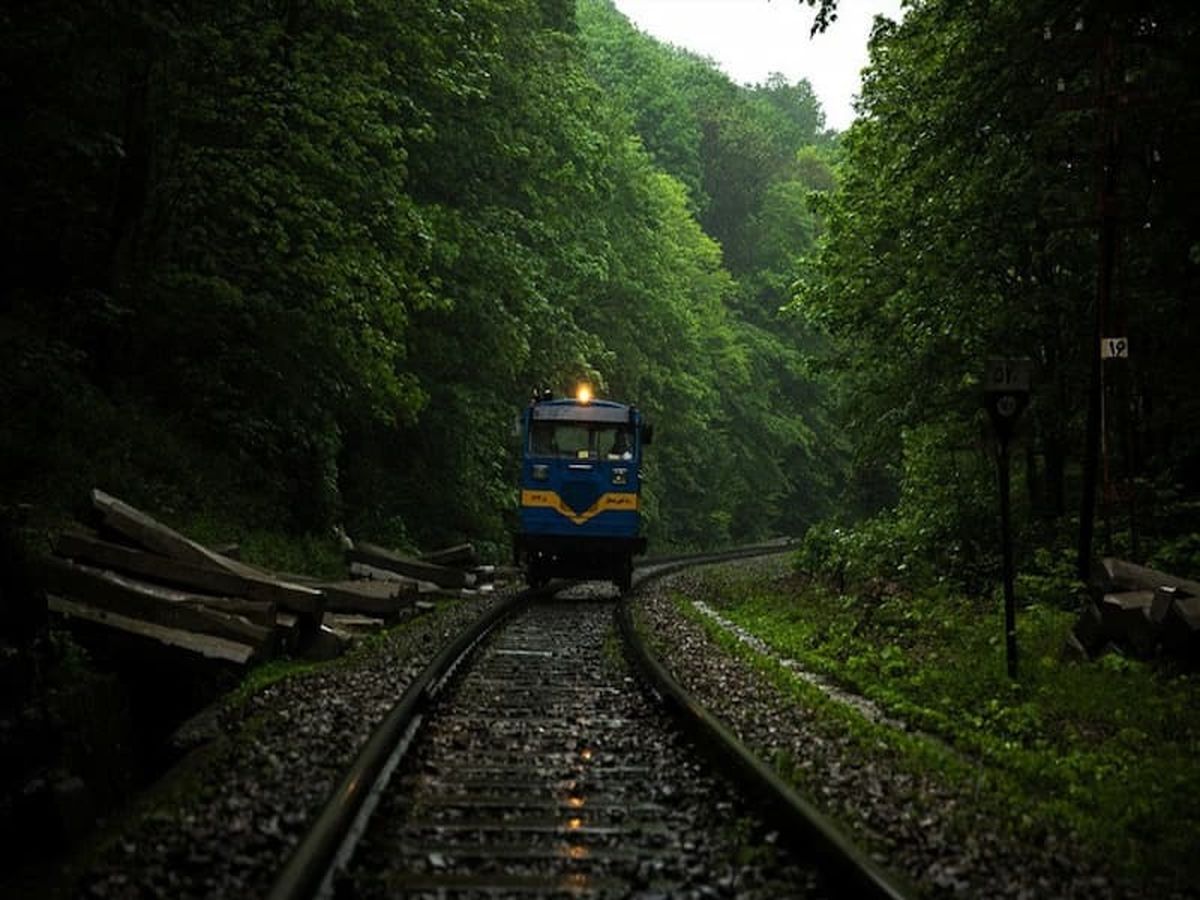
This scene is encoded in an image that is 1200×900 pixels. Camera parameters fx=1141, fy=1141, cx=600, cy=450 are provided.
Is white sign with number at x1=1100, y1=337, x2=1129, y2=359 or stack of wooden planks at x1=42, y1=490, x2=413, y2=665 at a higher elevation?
white sign with number at x1=1100, y1=337, x2=1129, y2=359

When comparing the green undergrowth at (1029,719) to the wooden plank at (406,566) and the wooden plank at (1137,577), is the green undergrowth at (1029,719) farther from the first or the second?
the wooden plank at (406,566)

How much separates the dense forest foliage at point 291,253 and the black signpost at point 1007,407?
9663 mm

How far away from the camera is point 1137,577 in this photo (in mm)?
10953

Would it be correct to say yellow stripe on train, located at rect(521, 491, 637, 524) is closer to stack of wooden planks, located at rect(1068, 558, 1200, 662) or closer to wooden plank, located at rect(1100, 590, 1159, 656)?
stack of wooden planks, located at rect(1068, 558, 1200, 662)

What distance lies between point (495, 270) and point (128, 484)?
407 inches

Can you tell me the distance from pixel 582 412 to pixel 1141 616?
11807 millimetres

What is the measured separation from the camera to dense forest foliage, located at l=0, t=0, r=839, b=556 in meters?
15.1

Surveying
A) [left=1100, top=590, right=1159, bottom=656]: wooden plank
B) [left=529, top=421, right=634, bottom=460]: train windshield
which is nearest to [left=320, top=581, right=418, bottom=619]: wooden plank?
[left=529, top=421, right=634, bottom=460]: train windshield

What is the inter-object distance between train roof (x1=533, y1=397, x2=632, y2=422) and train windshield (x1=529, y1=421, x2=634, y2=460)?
0.09 meters

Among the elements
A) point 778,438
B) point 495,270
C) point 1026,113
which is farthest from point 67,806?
point 778,438

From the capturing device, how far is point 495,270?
2412 centimetres

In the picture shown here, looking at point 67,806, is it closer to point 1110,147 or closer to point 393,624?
point 393,624

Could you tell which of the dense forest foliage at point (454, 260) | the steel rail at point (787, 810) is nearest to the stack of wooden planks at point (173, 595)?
the dense forest foliage at point (454, 260)

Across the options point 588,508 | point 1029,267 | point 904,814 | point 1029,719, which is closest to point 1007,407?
point 1029,719
